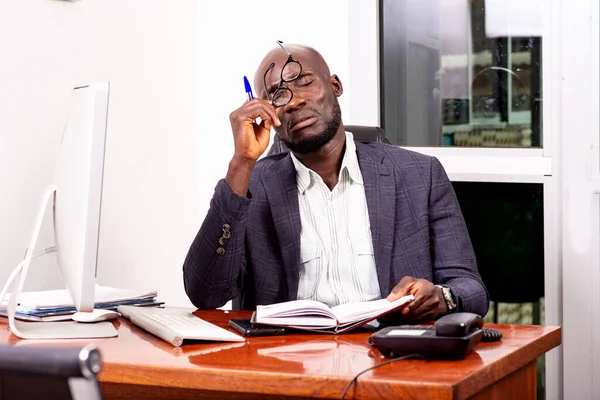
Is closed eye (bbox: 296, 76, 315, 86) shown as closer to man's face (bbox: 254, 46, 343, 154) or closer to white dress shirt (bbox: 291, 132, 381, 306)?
man's face (bbox: 254, 46, 343, 154)

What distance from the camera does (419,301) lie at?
1.67m

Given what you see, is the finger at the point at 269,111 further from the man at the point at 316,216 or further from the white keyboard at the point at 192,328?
the white keyboard at the point at 192,328

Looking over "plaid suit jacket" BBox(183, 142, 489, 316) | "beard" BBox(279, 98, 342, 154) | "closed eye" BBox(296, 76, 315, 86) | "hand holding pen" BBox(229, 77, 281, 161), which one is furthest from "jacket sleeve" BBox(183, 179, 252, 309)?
"closed eye" BBox(296, 76, 315, 86)

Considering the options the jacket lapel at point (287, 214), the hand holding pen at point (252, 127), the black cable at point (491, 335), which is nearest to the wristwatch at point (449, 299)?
the black cable at point (491, 335)

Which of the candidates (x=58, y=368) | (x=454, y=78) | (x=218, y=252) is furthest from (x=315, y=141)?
(x=58, y=368)

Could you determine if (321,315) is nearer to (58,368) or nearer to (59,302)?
(59,302)

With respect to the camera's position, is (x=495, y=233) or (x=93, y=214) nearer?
(x=93, y=214)

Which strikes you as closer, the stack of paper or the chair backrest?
the stack of paper

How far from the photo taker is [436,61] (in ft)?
10.1

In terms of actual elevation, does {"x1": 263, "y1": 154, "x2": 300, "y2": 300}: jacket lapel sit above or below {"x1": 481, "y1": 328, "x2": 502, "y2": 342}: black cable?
above

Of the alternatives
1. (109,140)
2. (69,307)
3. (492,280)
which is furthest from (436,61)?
(69,307)

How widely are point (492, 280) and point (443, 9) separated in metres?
1.01

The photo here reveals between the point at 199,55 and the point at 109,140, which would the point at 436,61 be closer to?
Answer: the point at 199,55

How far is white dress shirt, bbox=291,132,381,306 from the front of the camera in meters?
2.06
